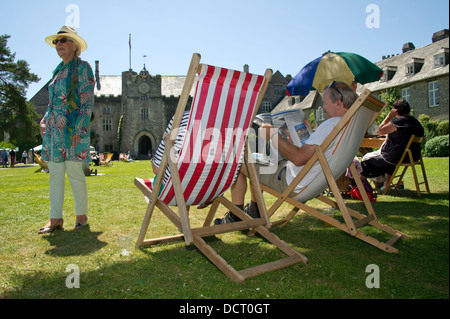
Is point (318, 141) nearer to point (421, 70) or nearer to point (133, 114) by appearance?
point (421, 70)

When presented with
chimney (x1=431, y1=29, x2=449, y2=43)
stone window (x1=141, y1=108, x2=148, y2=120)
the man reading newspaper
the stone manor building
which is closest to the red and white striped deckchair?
the man reading newspaper

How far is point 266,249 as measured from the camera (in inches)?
105

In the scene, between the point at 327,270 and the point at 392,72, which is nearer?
the point at 327,270

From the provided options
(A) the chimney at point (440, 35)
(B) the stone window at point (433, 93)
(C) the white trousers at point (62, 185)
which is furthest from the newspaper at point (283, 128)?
(A) the chimney at point (440, 35)

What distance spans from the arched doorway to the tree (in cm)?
1302

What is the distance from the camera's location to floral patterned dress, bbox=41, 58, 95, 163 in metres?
3.42

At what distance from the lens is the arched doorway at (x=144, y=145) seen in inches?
1574

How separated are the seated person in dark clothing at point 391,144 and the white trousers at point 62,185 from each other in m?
3.67

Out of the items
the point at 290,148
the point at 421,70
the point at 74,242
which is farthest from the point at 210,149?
the point at 421,70

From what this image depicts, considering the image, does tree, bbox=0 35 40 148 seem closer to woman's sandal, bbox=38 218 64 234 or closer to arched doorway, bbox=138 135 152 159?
arched doorway, bbox=138 135 152 159

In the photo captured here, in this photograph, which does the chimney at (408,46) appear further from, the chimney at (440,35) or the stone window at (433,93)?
the stone window at (433,93)

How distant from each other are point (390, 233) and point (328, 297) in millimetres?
1506
